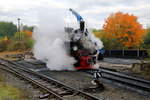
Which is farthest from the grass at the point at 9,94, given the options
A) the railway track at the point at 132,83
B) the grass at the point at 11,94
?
the railway track at the point at 132,83

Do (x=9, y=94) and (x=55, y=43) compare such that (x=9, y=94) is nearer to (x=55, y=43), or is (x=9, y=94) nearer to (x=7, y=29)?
(x=55, y=43)

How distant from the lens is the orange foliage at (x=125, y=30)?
35.8 m

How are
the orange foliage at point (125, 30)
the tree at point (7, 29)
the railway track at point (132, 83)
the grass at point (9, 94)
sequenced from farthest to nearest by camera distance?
the tree at point (7, 29), the orange foliage at point (125, 30), the railway track at point (132, 83), the grass at point (9, 94)

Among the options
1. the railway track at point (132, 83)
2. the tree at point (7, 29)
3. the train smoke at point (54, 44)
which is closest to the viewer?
the railway track at point (132, 83)

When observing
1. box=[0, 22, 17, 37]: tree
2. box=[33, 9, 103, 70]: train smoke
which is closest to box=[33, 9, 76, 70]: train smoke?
box=[33, 9, 103, 70]: train smoke

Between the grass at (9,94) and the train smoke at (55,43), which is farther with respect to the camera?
the train smoke at (55,43)

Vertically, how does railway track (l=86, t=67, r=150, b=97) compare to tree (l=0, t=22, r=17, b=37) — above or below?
below

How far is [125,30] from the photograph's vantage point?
119ft

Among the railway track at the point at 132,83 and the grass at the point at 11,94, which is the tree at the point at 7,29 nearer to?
the railway track at the point at 132,83

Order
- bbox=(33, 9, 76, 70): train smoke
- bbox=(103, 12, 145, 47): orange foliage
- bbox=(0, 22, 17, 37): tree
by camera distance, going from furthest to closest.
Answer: bbox=(0, 22, 17, 37): tree < bbox=(103, 12, 145, 47): orange foliage < bbox=(33, 9, 76, 70): train smoke

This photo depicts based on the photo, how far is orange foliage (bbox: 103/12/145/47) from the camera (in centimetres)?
3581

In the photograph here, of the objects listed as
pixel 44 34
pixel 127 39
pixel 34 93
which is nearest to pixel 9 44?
pixel 127 39

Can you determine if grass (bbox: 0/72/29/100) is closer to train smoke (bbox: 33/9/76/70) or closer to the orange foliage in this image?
train smoke (bbox: 33/9/76/70)

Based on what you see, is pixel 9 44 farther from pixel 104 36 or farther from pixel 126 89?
pixel 126 89
